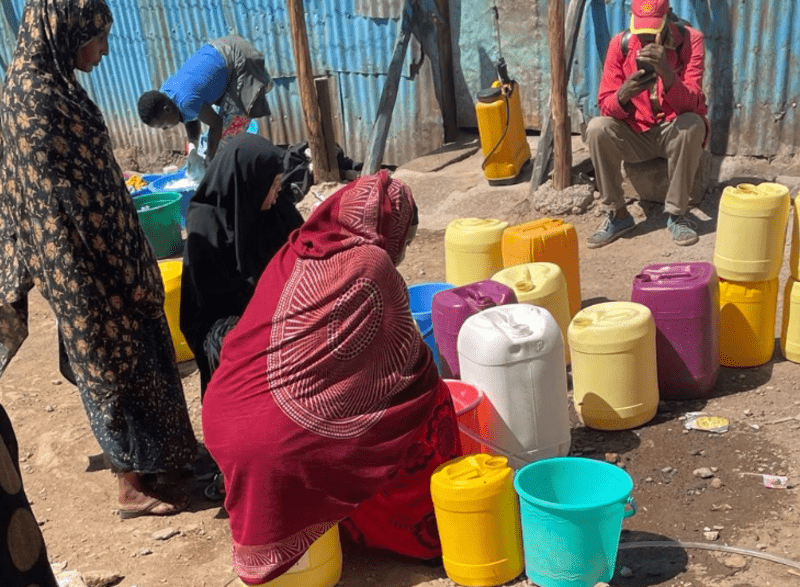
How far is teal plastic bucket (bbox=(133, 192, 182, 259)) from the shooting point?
737cm

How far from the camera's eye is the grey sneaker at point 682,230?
238 inches

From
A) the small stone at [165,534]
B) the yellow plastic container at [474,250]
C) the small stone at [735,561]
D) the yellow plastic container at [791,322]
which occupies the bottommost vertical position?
the small stone at [165,534]

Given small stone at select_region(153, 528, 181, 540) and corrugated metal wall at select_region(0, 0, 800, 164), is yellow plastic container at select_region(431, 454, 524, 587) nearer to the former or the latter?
small stone at select_region(153, 528, 181, 540)

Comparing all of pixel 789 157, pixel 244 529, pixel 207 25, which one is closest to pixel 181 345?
pixel 244 529

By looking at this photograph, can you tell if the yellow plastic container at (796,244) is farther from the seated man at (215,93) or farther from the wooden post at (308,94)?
the seated man at (215,93)

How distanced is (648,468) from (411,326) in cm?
120

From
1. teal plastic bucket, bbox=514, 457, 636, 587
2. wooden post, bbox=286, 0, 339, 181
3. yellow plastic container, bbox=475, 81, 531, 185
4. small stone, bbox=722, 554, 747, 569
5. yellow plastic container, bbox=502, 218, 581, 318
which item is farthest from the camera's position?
wooden post, bbox=286, 0, 339, 181

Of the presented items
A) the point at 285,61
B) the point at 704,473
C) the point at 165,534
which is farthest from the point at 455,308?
the point at 285,61

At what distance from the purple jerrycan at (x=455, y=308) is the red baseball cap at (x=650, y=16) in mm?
2455

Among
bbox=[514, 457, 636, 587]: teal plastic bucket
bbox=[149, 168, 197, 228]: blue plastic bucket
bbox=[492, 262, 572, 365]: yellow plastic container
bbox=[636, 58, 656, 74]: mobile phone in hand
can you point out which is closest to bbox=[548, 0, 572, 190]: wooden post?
bbox=[636, 58, 656, 74]: mobile phone in hand

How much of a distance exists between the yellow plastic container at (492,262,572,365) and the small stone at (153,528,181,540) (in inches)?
68.7

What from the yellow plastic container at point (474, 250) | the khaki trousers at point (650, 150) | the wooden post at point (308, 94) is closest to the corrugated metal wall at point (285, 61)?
the wooden post at point (308, 94)

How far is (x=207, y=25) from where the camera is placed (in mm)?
9172

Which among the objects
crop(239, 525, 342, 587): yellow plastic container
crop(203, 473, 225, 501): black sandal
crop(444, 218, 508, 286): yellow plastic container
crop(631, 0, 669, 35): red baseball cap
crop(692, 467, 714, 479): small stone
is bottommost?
crop(203, 473, 225, 501): black sandal
